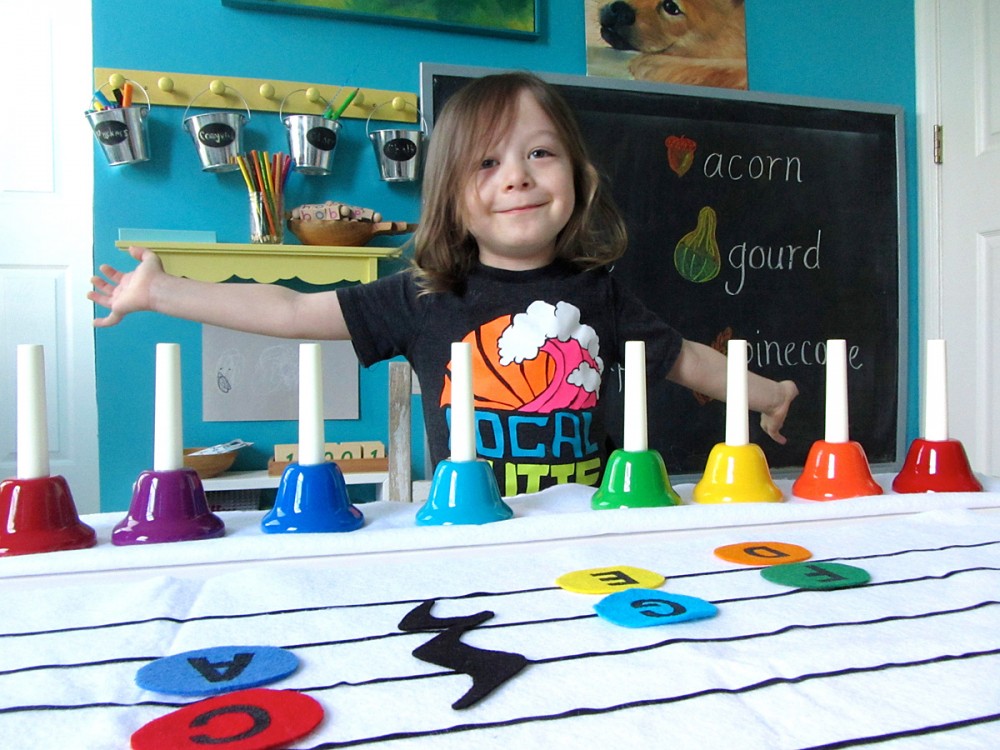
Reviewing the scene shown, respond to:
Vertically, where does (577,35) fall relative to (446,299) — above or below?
above

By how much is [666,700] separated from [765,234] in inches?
76.0

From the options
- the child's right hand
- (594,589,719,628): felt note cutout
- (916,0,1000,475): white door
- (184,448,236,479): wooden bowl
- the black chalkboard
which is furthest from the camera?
(916,0,1000,475): white door

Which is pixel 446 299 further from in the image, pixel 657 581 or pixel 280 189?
pixel 280 189

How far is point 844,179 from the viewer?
6.79 feet

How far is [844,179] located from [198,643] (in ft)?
7.01

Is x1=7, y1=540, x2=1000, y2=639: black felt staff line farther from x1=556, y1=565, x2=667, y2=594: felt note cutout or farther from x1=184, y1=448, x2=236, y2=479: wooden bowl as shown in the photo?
x1=184, y1=448, x2=236, y2=479: wooden bowl

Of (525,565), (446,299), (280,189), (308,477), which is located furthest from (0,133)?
(525,565)

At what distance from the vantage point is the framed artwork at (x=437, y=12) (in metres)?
A: 1.74

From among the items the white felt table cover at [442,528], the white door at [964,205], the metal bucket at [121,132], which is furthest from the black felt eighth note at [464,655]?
the white door at [964,205]

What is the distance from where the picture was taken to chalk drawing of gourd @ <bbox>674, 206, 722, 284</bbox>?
1931 millimetres

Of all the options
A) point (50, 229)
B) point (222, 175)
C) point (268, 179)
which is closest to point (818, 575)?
point (268, 179)

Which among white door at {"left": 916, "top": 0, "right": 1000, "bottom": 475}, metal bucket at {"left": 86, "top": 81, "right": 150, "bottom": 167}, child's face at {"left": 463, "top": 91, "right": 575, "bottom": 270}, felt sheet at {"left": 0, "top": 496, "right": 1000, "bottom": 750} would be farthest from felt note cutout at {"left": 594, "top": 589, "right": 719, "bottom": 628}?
white door at {"left": 916, "top": 0, "right": 1000, "bottom": 475}

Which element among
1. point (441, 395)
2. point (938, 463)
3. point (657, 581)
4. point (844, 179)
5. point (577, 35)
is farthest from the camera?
point (844, 179)

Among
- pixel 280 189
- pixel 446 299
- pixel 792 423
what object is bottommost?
pixel 792 423
